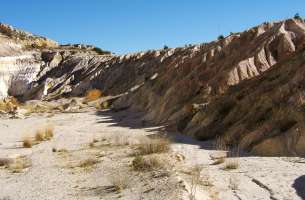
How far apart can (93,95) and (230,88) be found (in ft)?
106

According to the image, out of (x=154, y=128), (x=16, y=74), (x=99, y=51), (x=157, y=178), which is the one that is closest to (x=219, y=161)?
(x=157, y=178)

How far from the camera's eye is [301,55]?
22062 mm

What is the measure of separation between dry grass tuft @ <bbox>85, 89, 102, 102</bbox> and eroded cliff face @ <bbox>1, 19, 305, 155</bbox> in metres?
1.13

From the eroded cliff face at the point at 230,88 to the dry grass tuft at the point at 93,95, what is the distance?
1.13m

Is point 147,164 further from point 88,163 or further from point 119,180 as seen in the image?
point 88,163

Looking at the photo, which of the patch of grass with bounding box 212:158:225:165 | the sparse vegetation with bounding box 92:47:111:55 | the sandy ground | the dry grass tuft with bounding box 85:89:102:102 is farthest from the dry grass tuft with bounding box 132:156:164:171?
the sparse vegetation with bounding box 92:47:111:55

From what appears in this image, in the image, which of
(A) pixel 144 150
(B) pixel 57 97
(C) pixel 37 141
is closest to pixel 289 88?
(A) pixel 144 150

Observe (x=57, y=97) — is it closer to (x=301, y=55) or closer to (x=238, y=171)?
(x=301, y=55)

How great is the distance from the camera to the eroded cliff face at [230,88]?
55.7 feet

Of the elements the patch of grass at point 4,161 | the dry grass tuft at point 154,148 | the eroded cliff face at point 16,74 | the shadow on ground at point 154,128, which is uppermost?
the eroded cliff face at point 16,74

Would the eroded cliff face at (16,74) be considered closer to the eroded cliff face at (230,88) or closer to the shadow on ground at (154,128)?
the eroded cliff face at (230,88)

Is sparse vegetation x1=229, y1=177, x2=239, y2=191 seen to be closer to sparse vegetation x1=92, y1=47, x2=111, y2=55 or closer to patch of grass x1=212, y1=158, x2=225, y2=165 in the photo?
patch of grass x1=212, y1=158, x2=225, y2=165

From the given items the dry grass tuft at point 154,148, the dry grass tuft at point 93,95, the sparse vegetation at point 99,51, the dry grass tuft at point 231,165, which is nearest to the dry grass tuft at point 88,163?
the dry grass tuft at point 154,148

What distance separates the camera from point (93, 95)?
56156 millimetres
